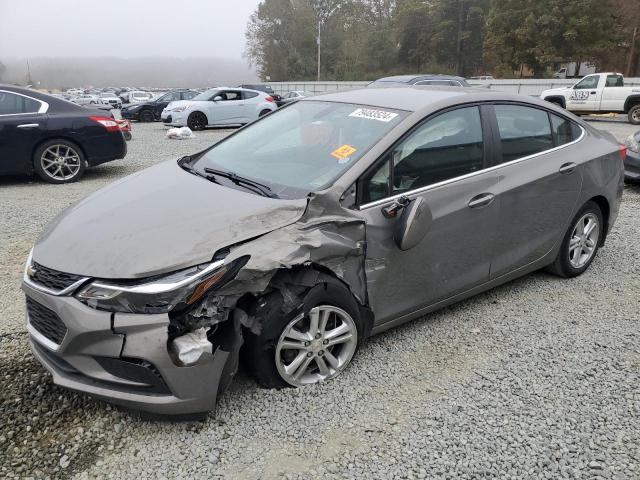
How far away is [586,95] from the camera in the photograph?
767 inches

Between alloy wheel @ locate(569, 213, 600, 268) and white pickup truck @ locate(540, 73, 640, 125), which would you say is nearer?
alloy wheel @ locate(569, 213, 600, 268)

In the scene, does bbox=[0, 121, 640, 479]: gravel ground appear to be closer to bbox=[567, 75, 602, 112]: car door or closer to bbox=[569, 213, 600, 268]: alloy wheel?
bbox=[569, 213, 600, 268]: alloy wheel

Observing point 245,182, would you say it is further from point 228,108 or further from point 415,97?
point 228,108

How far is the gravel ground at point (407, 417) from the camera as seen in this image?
2283 mm

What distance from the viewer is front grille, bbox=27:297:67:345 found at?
2.35 m

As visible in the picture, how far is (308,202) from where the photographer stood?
2660mm

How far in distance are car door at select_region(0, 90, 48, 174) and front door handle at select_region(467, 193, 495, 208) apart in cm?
658

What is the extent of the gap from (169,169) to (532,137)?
2.57 meters

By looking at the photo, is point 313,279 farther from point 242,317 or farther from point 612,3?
point 612,3

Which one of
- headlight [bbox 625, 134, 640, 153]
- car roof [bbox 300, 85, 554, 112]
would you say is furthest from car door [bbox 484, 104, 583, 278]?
headlight [bbox 625, 134, 640, 153]

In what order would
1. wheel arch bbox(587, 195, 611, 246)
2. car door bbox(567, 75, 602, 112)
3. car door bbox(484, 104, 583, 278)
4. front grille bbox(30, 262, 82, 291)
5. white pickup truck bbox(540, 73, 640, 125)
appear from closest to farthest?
front grille bbox(30, 262, 82, 291) < car door bbox(484, 104, 583, 278) < wheel arch bbox(587, 195, 611, 246) < white pickup truck bbox(540, 73, 640, 125) < car door bbox(567, 75, 602, 112)

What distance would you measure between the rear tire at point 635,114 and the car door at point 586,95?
1.22 m

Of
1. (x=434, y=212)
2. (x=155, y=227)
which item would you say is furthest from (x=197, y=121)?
(x=155, y=227)

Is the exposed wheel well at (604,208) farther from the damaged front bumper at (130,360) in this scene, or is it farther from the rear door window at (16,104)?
the rear door window at (16,104)
